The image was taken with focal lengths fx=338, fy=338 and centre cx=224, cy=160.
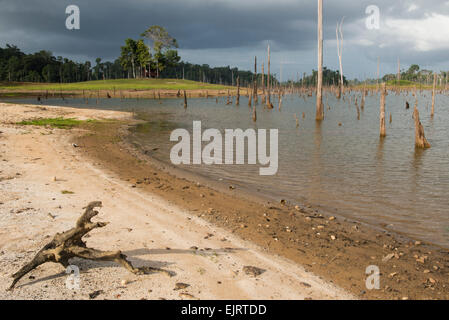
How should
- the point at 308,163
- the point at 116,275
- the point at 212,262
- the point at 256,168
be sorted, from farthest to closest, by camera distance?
the point at 308,163 < the point at 256,168 < the point at 212,262 < the point at 116,275

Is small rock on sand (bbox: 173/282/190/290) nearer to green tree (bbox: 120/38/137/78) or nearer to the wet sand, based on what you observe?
the wet sand

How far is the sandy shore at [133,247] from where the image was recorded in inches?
182

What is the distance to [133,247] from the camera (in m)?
5.93

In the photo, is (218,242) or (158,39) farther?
(158,39)

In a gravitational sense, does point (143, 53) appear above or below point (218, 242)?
above

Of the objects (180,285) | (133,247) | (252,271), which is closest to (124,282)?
(180,285)

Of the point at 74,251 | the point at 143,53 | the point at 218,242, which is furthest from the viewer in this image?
the point at 143,53

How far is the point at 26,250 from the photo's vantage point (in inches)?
219

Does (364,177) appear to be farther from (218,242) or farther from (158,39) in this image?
(158,39)

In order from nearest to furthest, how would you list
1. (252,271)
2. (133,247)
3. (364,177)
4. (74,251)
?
(74,251)
(252,271)
(133,247)
(364,177)

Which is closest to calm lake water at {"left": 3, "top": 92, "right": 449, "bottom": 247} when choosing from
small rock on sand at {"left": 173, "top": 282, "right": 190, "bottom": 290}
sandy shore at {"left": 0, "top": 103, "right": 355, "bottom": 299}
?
sandy shore at {"left": 0, "top": 103, "right": 355, "bottom": 299}
